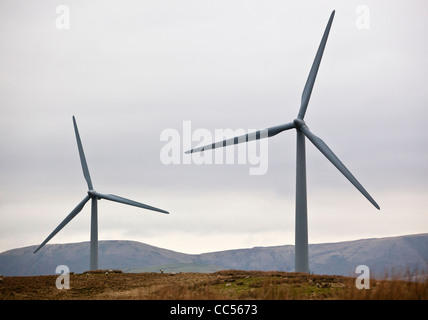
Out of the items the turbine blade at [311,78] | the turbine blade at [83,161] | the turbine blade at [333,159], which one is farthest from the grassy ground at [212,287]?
the turbine blade at [83,161]

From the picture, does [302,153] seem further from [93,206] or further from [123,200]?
[93,206]

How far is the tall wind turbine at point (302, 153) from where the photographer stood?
172 ft

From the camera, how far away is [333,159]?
53594 mm

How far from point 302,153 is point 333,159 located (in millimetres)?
3465

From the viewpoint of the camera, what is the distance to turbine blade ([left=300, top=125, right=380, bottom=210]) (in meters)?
50.0

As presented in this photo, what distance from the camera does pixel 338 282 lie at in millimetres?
40031

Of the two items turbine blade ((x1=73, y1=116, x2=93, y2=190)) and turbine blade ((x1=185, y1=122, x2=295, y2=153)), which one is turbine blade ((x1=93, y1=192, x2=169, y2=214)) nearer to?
turbine blade ((x1=73, y1=116, x2=93, y2=190))

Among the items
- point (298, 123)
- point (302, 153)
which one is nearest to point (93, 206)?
point (298, 123)

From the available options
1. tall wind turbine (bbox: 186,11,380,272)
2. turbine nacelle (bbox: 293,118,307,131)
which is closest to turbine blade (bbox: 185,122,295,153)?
tall wind turbine (bbox: 186,11,380,272)

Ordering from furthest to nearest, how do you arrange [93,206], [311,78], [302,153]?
[93,206], [311,78], [302,153]

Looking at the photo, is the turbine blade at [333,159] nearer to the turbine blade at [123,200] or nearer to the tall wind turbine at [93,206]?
the turbine blade at [123,200]
